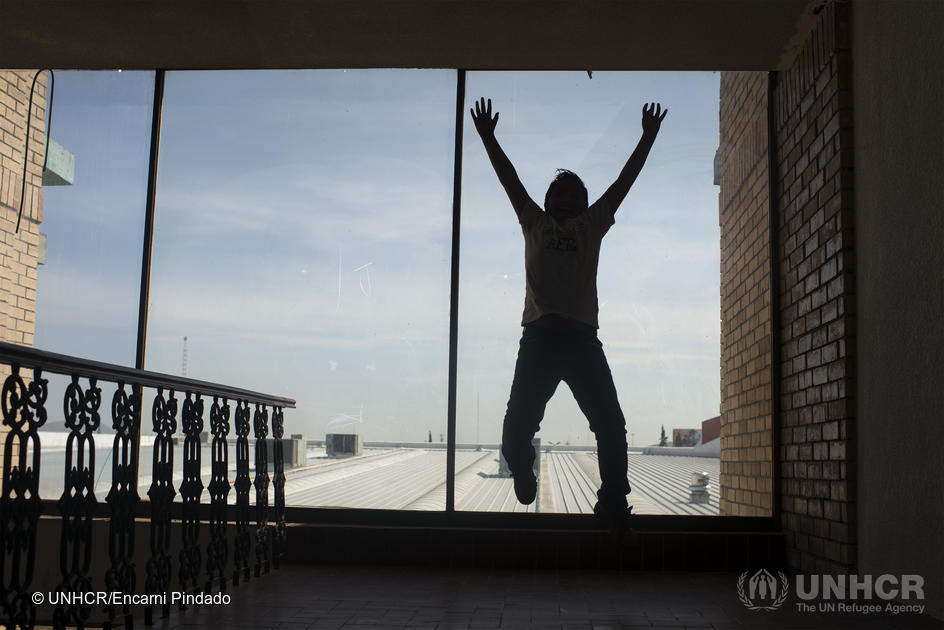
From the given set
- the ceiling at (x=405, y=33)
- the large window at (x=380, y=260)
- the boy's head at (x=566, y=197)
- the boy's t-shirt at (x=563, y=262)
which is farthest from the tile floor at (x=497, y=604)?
the ceiling at (x=405, y=33)

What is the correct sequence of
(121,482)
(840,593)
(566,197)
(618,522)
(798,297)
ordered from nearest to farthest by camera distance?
1. (121,482)
2. (618,522)
3. (566,197)
4. (840,593)
5. (798,297)

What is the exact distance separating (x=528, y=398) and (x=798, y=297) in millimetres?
1846

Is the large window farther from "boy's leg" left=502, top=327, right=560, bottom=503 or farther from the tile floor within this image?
"boy's leg" left=502, top=327, right=560, bottom=503

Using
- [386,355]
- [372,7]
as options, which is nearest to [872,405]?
[386,355]

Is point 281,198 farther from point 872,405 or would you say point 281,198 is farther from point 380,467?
point 872,405

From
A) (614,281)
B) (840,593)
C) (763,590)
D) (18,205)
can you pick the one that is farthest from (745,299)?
(18,205)

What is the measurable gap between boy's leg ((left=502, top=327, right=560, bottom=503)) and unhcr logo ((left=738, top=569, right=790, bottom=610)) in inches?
45.5

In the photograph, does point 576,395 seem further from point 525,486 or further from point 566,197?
point 566,197

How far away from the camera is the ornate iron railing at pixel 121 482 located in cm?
227

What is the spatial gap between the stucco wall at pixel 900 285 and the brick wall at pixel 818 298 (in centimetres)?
6

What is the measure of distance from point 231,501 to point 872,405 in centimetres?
355

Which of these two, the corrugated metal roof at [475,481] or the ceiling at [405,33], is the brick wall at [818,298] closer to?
the ceiling at [405,33]

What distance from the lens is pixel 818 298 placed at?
12.9 ft

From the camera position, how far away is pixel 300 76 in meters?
4.98
